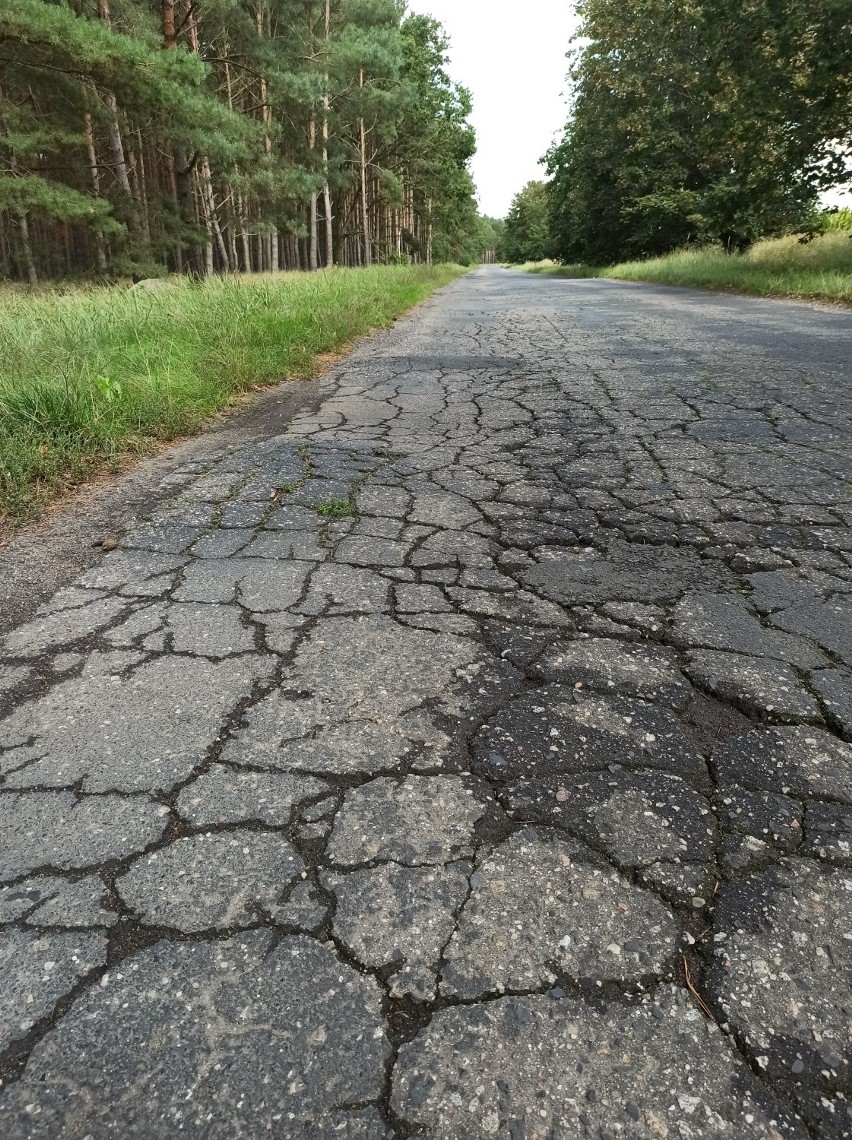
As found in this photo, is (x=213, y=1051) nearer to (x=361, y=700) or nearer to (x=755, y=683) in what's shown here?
(x=361, y=700)

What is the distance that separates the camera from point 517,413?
4879mm

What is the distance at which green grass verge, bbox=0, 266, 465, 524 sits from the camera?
3674 mm

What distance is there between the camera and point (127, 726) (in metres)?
1.77

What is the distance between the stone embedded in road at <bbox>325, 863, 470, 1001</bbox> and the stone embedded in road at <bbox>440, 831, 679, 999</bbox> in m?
0.03

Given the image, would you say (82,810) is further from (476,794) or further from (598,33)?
(598,33)

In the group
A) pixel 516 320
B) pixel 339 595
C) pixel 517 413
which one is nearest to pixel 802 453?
pixel 517 413

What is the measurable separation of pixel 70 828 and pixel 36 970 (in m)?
0.34

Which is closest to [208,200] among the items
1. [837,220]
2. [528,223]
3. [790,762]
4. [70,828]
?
[837,220]

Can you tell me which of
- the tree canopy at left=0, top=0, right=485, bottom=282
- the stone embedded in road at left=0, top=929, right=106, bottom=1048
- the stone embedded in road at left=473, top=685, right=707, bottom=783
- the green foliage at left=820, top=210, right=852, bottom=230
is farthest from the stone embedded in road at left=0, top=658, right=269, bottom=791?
the green foliage at left=820, top=210, right=852, bottom=230

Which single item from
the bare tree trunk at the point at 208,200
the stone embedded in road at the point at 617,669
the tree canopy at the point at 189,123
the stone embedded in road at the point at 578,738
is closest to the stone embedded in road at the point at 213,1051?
the stone embedded in road at the point at 578,738

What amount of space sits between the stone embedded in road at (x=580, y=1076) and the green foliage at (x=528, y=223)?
77.3 m

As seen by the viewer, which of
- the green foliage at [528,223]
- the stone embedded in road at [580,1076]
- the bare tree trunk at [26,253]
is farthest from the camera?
the green foliage at [528,223]

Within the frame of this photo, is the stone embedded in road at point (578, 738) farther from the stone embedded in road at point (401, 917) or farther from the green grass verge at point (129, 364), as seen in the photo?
the green grass verge at point (129, 364)

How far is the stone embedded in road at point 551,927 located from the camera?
3.74 ft
